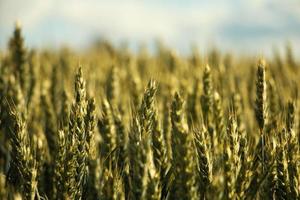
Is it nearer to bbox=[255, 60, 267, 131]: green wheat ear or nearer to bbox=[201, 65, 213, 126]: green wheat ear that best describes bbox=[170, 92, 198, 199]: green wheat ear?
bbox=[255, 60, 267, 131]: green wheat ear

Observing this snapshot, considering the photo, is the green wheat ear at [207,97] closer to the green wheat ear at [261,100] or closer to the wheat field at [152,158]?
the wheat field at [152,158]

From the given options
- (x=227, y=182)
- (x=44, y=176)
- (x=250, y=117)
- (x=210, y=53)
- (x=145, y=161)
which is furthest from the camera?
(x=210, y=53)

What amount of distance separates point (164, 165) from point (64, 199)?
0.56 metres

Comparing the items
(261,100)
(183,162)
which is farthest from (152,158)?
(261,100)

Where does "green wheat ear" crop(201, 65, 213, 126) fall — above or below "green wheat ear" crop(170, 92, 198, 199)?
above

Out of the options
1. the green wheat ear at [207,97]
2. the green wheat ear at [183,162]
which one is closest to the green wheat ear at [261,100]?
the green wheat ear at [207,97]

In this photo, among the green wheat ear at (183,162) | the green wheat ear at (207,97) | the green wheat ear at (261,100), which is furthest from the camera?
the green wheat ear at (207,97)

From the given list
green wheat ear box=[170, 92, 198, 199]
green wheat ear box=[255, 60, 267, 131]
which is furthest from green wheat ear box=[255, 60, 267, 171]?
green wheat ear box=[170, 92, 198, 199]

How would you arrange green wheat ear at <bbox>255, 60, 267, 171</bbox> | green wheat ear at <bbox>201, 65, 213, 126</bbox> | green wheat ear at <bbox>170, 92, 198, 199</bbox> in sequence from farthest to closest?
green wheat ear at <bbox>201, 65, 213, 126</bbox> < green wheat ear at <bbox>255, 60, 267, 171</bbox> < green wheat ear at <bbox>170, 92, 198, 199</bbox>

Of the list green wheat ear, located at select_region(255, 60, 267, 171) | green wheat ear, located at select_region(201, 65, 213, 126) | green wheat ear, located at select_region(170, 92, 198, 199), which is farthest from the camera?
Result: green wheat ear, located at select_region(201, 65, 213, 126)

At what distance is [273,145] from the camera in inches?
108

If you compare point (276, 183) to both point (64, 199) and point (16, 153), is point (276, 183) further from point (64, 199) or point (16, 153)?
point (16, 153)

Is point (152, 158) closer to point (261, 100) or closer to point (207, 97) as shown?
point (261, 100)

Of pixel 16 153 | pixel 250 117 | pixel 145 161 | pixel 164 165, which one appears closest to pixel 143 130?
pixel 164 165
